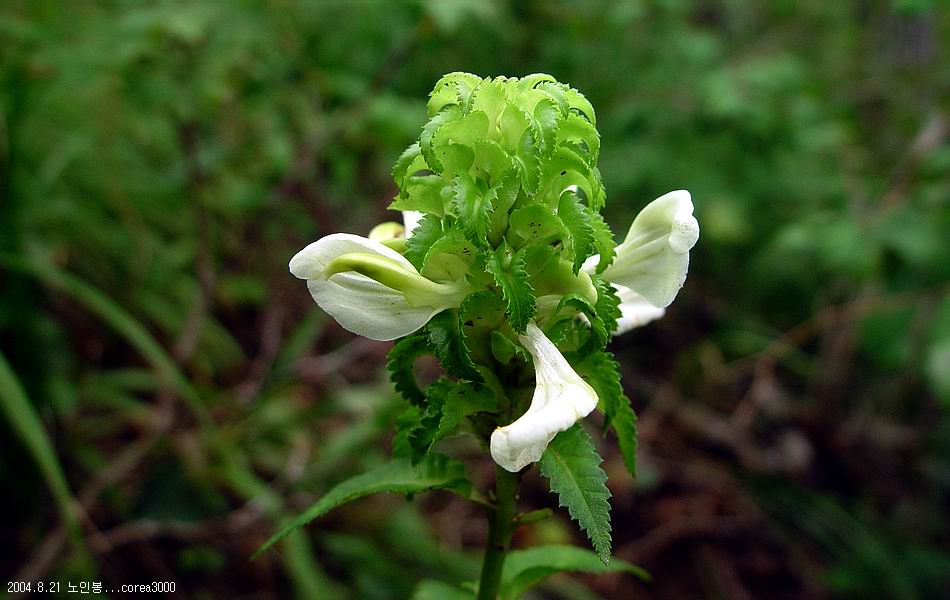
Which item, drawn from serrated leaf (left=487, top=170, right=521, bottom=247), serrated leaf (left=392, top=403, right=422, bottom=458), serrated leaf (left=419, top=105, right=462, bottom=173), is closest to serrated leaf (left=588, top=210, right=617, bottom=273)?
serrated leaf (left=487, top=170, right=521, bottom=247)

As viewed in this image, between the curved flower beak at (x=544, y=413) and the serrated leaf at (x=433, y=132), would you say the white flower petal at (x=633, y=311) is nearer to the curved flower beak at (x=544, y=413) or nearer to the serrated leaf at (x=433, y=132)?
the curved flower beak at (x=544, y=413)

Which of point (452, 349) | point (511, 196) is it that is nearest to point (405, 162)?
point (511, 196)

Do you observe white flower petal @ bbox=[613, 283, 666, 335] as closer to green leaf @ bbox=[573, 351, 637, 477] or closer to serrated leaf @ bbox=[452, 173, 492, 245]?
green leaf @ bbox=[573, 351, 637, 477]

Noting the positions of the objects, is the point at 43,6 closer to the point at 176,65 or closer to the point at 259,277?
the point at 176,65

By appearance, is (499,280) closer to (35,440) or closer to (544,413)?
(544,413)

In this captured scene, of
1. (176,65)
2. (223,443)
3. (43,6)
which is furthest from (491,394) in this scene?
(43,6)

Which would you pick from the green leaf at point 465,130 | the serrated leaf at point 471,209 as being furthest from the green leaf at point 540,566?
the green leaf at point 465,130
